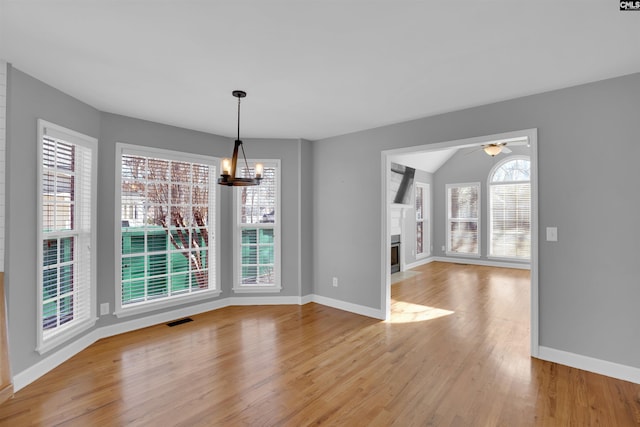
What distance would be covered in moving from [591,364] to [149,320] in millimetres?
4799

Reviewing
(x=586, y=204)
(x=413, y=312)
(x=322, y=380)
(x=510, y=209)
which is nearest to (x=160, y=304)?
(x=322, y=380)

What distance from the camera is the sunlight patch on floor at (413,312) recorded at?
4.12 m

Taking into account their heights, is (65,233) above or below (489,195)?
below

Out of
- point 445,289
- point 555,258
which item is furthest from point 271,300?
point 555,258

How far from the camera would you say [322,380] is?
2611 millimetres

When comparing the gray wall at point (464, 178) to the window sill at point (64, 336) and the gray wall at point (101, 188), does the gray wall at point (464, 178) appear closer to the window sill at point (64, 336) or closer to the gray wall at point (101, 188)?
the gray wall at point (101, 188)

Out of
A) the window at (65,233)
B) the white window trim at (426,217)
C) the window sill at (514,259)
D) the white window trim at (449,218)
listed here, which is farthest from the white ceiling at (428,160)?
the window at (65,233)

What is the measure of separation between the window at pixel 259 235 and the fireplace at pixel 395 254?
11.0 feet

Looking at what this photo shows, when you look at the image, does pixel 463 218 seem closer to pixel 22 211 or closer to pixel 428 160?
pixel 428 160

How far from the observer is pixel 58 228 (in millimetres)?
2955

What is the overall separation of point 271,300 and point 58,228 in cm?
283

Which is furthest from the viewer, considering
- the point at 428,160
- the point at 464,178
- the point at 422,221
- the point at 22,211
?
the point at 422,221

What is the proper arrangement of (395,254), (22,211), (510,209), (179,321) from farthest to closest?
(510,209)
(395,254)
(179,321)
(22,211)

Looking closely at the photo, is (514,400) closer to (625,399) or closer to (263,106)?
(625,399)
